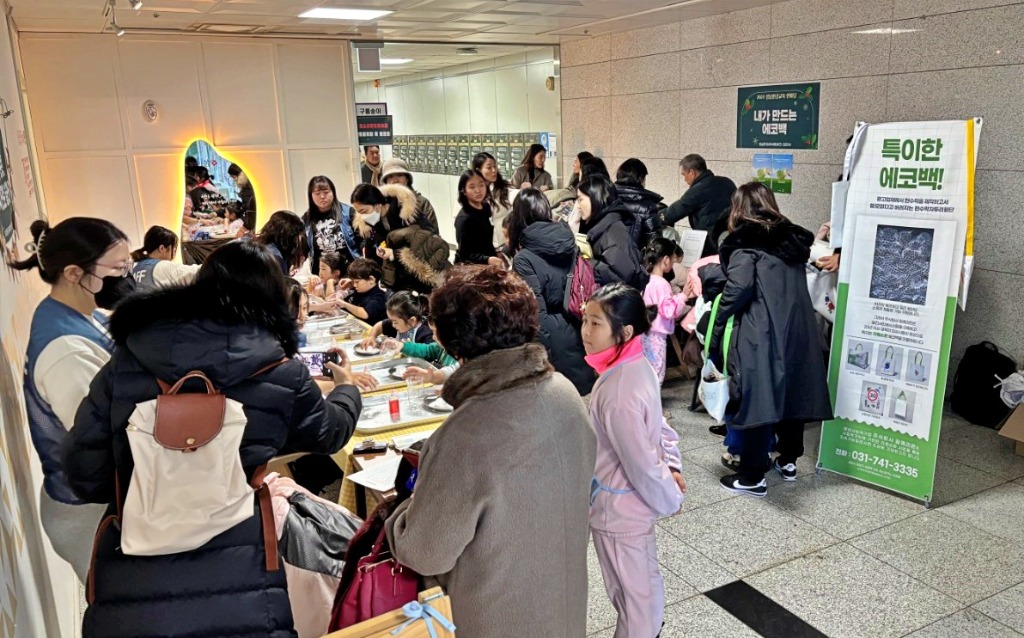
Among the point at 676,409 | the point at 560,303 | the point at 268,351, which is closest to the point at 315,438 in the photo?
the point at 268,351

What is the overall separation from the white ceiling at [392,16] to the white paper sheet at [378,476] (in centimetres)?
418

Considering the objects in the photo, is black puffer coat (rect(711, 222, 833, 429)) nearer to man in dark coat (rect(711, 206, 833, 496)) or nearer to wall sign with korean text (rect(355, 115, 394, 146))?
man in dark coat (rect(711, 206, 833, 496))

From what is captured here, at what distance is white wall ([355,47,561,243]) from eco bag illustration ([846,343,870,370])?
6.04 meters

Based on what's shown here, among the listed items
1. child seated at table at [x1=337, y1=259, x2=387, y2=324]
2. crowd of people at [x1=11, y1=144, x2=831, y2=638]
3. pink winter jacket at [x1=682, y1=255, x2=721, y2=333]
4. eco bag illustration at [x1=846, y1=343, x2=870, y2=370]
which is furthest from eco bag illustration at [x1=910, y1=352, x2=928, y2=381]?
child seated at table at [x1=337, y1=259, x2=387, y2=324]

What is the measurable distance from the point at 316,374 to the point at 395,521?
191 cm

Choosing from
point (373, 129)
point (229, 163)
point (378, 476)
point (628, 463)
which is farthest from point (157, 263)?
point (373, 129)

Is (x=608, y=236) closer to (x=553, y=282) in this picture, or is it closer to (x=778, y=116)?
(x=553, y=282)

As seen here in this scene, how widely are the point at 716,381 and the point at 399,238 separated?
2.50 m

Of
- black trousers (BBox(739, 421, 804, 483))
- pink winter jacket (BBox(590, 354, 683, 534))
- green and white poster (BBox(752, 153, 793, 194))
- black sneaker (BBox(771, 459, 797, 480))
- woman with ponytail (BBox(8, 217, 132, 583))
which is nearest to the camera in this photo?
woman with ponytail (BBox(8, 217, 132, 583))

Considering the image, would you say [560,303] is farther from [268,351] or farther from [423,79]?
[423,79]

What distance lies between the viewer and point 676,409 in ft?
17.8

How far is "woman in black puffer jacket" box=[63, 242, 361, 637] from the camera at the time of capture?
161 cm

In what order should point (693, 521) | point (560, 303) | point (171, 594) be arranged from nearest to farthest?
1. point (171, 594)
2. point (693, 521)
3. point (560, 303)

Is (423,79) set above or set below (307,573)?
above
